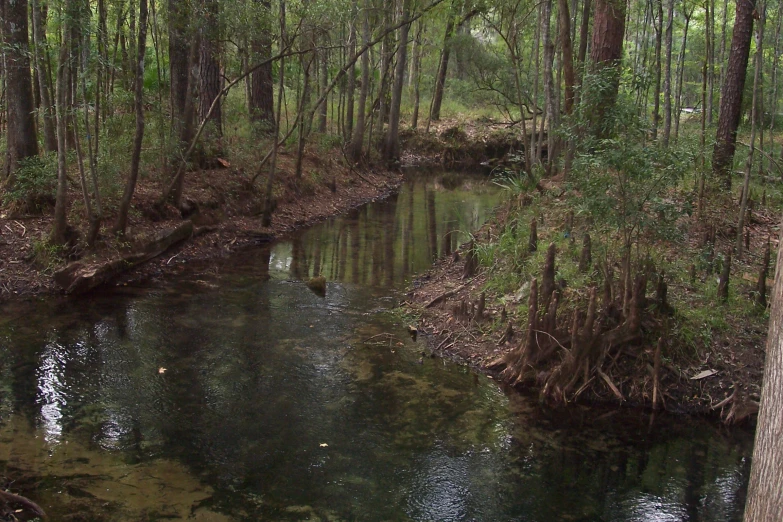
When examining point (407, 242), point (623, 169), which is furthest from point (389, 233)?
point (623, 169)

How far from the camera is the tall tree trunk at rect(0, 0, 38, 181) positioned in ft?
38.7

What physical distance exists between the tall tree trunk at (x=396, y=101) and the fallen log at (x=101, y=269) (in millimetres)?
14244

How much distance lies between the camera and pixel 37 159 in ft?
40.0

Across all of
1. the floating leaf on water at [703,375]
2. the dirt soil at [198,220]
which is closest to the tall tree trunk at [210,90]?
the dirt soil at [198,220]

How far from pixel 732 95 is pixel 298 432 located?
11671 mm

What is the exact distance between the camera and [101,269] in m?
11.5

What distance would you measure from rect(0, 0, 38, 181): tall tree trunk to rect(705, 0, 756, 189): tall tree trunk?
525 inches

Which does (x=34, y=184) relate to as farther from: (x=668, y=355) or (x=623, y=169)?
(x=668, y=355)

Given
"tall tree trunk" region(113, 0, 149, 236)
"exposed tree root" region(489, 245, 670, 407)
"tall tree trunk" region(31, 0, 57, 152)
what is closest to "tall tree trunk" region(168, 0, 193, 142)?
"tall tree trunk" region(113, 0, 149, 236)

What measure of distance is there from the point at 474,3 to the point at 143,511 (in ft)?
58.0

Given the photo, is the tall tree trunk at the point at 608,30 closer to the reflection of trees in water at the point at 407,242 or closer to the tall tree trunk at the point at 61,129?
the reflection of trees in water at the point at 407,242

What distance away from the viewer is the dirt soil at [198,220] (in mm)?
11250

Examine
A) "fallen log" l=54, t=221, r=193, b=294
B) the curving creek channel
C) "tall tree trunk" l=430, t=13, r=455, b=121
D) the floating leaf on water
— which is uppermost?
"tall tree trunk" l=430, t=13, r=455, b=121

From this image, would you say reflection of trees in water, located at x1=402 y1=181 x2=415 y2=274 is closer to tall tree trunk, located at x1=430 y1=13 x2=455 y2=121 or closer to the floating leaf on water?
the floating leaf on water
